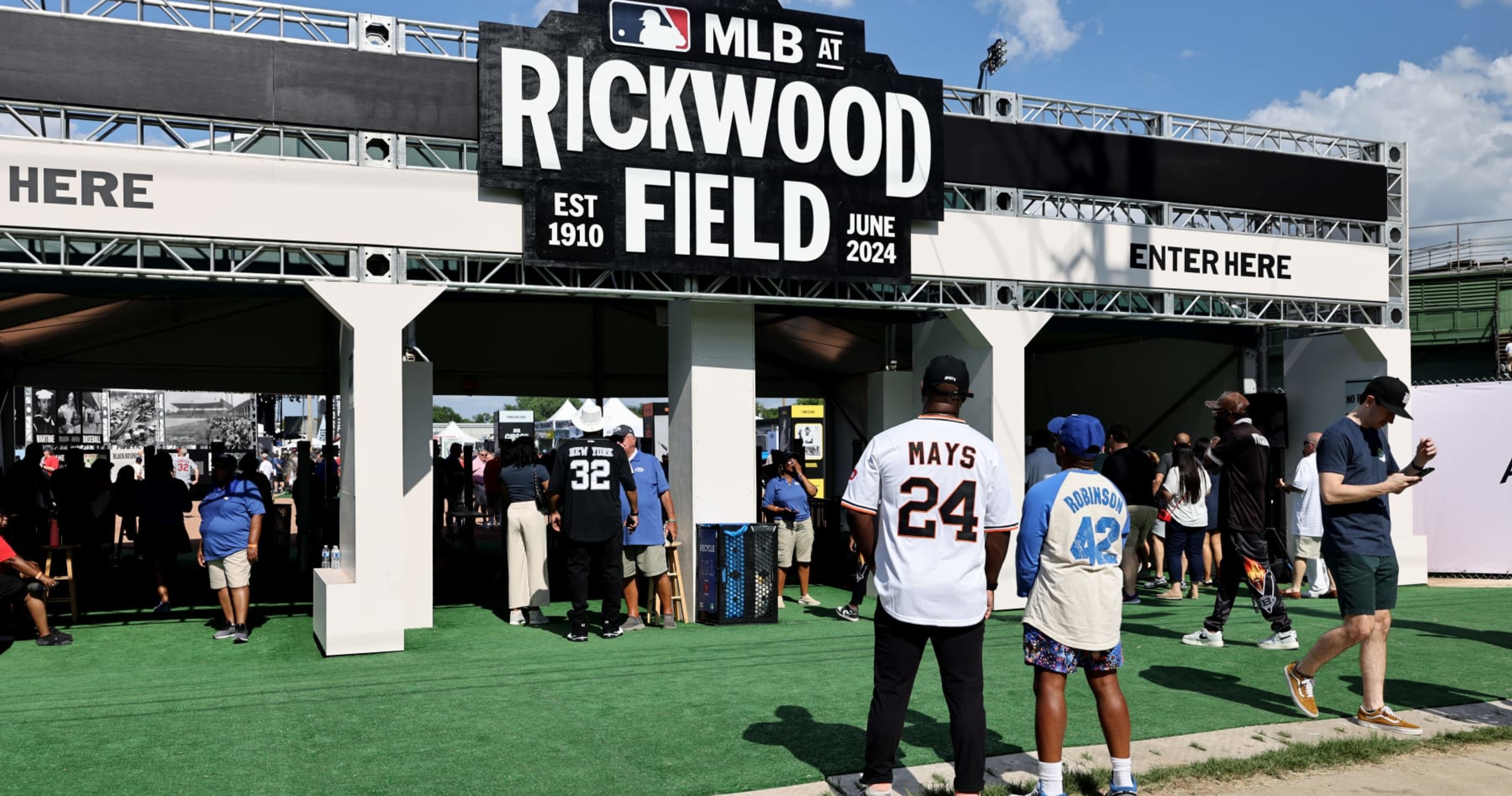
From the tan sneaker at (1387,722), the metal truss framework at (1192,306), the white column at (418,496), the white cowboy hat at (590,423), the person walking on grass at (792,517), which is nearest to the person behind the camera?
the tan sneaker at (1387,722)

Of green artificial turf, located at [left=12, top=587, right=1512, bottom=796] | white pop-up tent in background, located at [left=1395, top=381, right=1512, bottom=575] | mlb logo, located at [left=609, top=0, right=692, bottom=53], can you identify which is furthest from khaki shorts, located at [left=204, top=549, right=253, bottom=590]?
white pop-up tent in background, located at [left=1395, top=381, right=1512, bottom=575]

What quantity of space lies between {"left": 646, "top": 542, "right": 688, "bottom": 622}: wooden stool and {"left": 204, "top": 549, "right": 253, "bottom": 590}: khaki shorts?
135 inches

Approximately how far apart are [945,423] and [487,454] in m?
21.8

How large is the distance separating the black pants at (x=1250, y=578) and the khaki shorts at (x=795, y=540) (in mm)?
4141

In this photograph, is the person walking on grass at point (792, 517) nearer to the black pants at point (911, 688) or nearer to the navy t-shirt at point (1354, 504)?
the navy t-shirt at point (1354, 504)

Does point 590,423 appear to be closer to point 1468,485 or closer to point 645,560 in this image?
point 645,560

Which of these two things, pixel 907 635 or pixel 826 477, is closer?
pixel 907 635

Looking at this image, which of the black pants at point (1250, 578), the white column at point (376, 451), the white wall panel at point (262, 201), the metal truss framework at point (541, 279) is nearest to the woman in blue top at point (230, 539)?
the white column at point (376, 451)

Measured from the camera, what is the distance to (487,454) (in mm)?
25094

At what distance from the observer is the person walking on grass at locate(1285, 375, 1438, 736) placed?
5723 mm

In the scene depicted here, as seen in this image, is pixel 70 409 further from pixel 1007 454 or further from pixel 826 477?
pixel 1007 454

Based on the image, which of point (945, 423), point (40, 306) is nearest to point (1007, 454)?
point (945, 423)

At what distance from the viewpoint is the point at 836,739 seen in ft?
18.6

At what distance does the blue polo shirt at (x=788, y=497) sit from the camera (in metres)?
11.1
